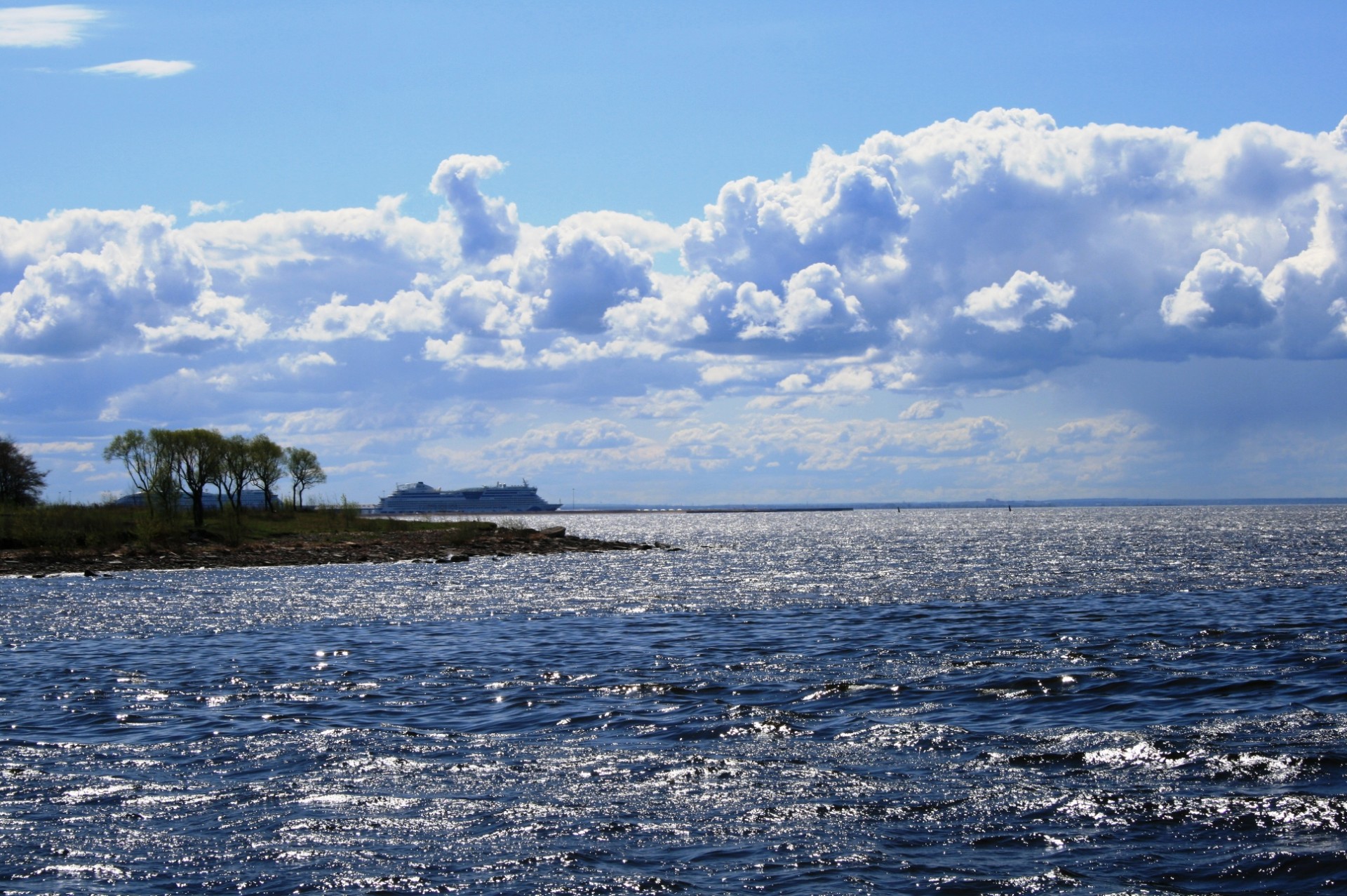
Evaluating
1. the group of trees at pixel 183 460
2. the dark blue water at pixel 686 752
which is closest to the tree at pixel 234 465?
the group of trees at pixel 183 460

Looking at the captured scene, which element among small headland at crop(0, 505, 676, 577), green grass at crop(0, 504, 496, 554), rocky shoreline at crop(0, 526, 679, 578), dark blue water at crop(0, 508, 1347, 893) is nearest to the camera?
dark blue water at crop(0, 508, 1347, 893)

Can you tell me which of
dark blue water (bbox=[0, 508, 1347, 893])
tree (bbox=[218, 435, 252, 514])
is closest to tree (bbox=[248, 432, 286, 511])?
tree (bbox=[218, 435, 252, 514])

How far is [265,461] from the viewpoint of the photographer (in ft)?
453

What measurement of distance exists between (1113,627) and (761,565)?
153ft

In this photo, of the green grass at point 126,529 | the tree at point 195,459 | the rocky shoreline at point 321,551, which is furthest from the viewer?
the tree at point 195,459

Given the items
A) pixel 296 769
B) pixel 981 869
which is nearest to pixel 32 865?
pixel 296 769

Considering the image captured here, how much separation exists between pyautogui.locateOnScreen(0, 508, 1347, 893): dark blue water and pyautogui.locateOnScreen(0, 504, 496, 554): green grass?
46.8 meters

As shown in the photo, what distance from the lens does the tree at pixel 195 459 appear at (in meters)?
106

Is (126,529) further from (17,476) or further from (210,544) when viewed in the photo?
(17,476)

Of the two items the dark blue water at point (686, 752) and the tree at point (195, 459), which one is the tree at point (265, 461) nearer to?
the tree at point (195, 459)

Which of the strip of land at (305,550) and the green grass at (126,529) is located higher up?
the green grass at (126,529)

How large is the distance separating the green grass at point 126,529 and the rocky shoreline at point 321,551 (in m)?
1.45

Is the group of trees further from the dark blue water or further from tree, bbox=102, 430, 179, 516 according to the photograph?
the dark blue water

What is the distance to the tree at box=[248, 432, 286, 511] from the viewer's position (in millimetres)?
135250
